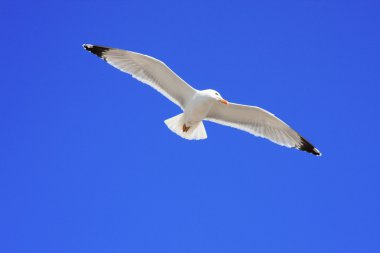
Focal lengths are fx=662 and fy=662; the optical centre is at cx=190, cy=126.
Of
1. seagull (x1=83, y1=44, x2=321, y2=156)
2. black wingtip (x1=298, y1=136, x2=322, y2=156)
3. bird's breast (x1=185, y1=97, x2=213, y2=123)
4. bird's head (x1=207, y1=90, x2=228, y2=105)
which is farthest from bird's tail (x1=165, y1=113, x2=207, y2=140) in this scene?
black wingtip (x1=298, y1=136, x2=322, y2=156)

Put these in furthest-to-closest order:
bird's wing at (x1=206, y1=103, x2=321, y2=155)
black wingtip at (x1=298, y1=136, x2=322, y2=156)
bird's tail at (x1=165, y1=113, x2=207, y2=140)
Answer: black wingtip at (x1=298, y1=136, x2=322, y2=156) < bird's wing at (x1=206, y1=103, x2=321, y2=155) < bird's tail at (x1=165, y1=113, x2=207, y2=140)

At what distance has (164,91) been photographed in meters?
10.4

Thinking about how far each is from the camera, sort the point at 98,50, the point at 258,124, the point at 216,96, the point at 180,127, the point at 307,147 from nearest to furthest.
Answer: the point at 216,96, the point at 98,50, the point at 180,127, the point at 258,124, the point at 307,147

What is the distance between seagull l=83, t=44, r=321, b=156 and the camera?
33.0ft

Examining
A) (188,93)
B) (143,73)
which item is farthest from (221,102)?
(143,73)

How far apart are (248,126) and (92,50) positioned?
277 cm

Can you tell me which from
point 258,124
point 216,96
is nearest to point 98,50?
point 216,96

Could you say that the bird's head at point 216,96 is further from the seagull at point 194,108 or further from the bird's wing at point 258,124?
the bird's wing at point 258,124

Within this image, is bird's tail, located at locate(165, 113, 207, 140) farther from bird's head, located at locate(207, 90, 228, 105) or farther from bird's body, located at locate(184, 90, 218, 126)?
bird's head, located at locate(207, 90, 228, 105)

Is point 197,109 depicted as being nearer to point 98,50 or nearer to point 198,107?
point 198,107

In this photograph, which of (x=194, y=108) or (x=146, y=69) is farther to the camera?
(x=146, y=69)

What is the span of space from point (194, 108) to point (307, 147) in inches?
84.3

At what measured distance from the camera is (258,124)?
1073 centimetres

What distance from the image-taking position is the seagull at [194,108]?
1005 centimetres
